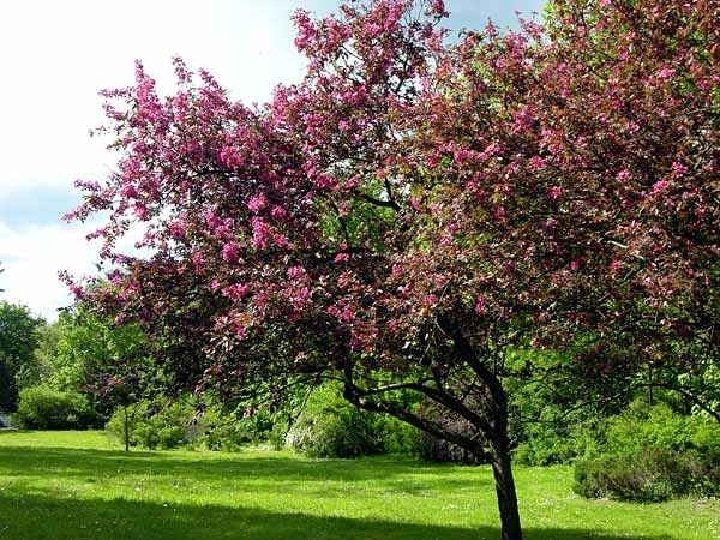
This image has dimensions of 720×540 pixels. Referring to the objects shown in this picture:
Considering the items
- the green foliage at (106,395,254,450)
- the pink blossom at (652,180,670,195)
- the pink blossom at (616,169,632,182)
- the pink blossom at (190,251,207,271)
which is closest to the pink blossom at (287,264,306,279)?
the pink blossom at (190,251,207,271)

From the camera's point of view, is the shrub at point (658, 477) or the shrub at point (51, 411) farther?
the shrub at point (51, 411)

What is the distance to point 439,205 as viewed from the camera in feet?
25.0

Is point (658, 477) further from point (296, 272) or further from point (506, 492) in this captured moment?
point (296, 272)

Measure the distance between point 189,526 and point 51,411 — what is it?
5450 centimetres

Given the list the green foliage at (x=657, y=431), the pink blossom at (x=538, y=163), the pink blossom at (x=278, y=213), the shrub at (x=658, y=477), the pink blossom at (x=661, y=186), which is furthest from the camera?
the green foliage at (x=657, y=431)

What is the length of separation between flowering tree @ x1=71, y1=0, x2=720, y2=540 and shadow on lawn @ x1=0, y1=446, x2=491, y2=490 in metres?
16.0

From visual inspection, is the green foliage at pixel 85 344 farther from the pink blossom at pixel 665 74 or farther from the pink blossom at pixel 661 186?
the pink blossom at pixel 661 186

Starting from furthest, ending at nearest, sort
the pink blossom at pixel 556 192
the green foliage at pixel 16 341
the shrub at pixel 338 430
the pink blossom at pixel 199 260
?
the green foliage at pixel 16 341, the shrub at pixel 338 430, the pink blossom at pixel 199 260, the pink blossom at pixel 556 192

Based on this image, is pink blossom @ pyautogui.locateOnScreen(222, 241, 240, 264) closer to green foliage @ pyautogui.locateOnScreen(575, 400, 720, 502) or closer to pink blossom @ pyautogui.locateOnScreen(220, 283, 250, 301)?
pink blossom @ pyautogui.locateOnScreen(220, 283, 250, 301)

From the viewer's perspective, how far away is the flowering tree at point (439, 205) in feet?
A: 22.0

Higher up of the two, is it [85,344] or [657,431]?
[85,344]

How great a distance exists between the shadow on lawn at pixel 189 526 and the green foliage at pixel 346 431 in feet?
65.3

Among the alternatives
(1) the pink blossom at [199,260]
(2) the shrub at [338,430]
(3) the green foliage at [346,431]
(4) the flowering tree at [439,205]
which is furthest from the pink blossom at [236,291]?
(2) the shrub at [338,430]

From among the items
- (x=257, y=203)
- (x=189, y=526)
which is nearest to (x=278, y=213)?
(x=257, y=203)
